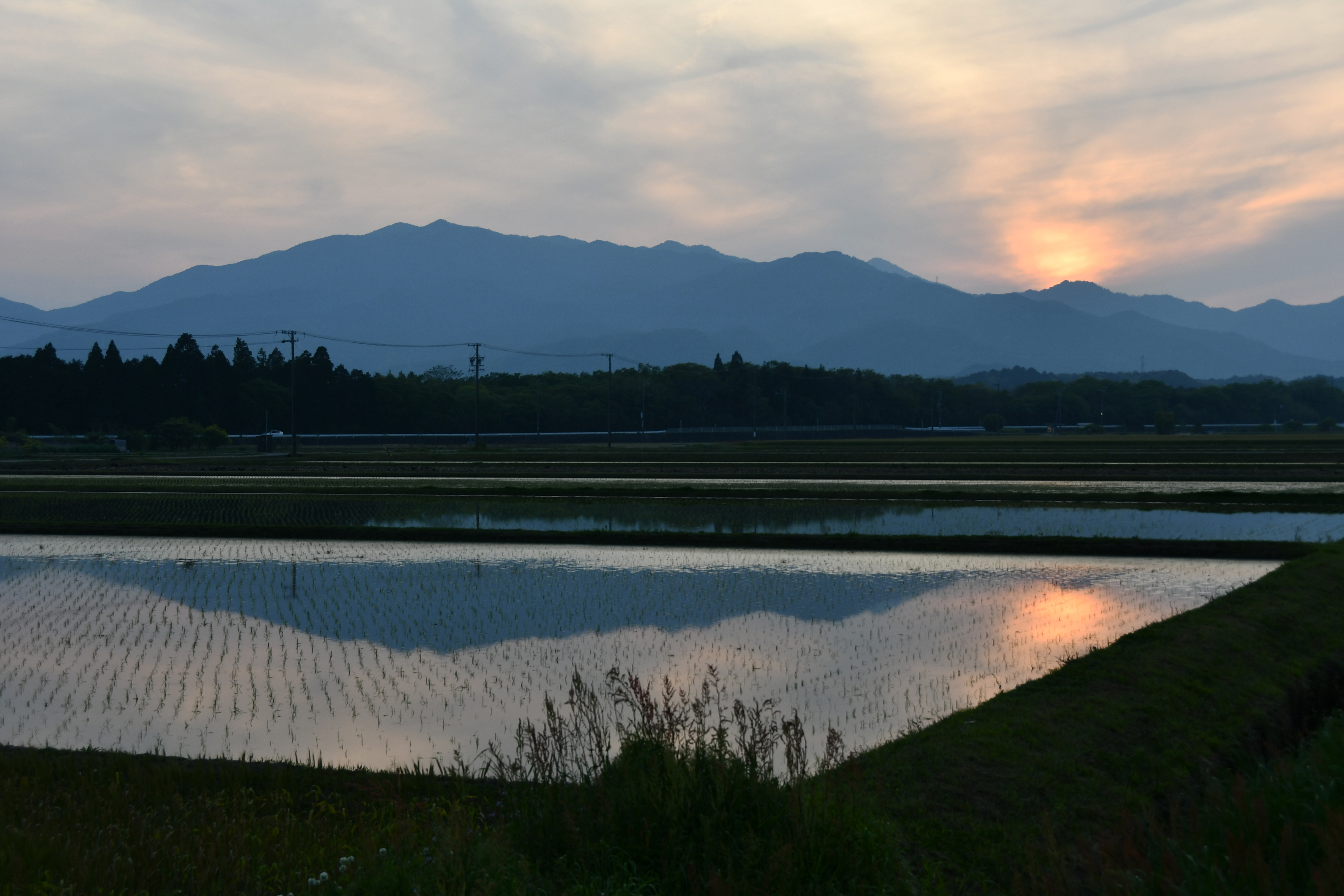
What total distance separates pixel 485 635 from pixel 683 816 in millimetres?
9149

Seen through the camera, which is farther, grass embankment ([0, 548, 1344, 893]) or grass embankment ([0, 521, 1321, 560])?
grass embankment ([0, 521, 1321, 560])

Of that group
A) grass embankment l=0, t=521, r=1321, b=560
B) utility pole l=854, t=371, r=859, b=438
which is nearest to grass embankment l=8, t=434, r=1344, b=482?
grass embankment l=0, t=521, r=1321, b=560

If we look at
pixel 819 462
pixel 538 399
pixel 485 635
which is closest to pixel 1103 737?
pixel 485 635

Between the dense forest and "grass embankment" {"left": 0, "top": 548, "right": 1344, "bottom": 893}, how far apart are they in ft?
319

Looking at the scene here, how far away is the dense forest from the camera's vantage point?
106 metres

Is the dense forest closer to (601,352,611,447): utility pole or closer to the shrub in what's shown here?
(601,352,611,447): utility pole

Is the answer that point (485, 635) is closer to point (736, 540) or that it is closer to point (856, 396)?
point (736, 540)

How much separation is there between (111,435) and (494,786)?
377 ft

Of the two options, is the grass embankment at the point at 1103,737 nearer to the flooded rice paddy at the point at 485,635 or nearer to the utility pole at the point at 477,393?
the flooded rice paddy at the point at 485,635

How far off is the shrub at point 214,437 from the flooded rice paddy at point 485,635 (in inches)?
3039

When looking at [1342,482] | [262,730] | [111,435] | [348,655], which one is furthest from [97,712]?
[111,435]

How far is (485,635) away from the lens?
14773mm

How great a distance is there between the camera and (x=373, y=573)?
21.0m

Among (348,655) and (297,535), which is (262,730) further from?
(297,535)
